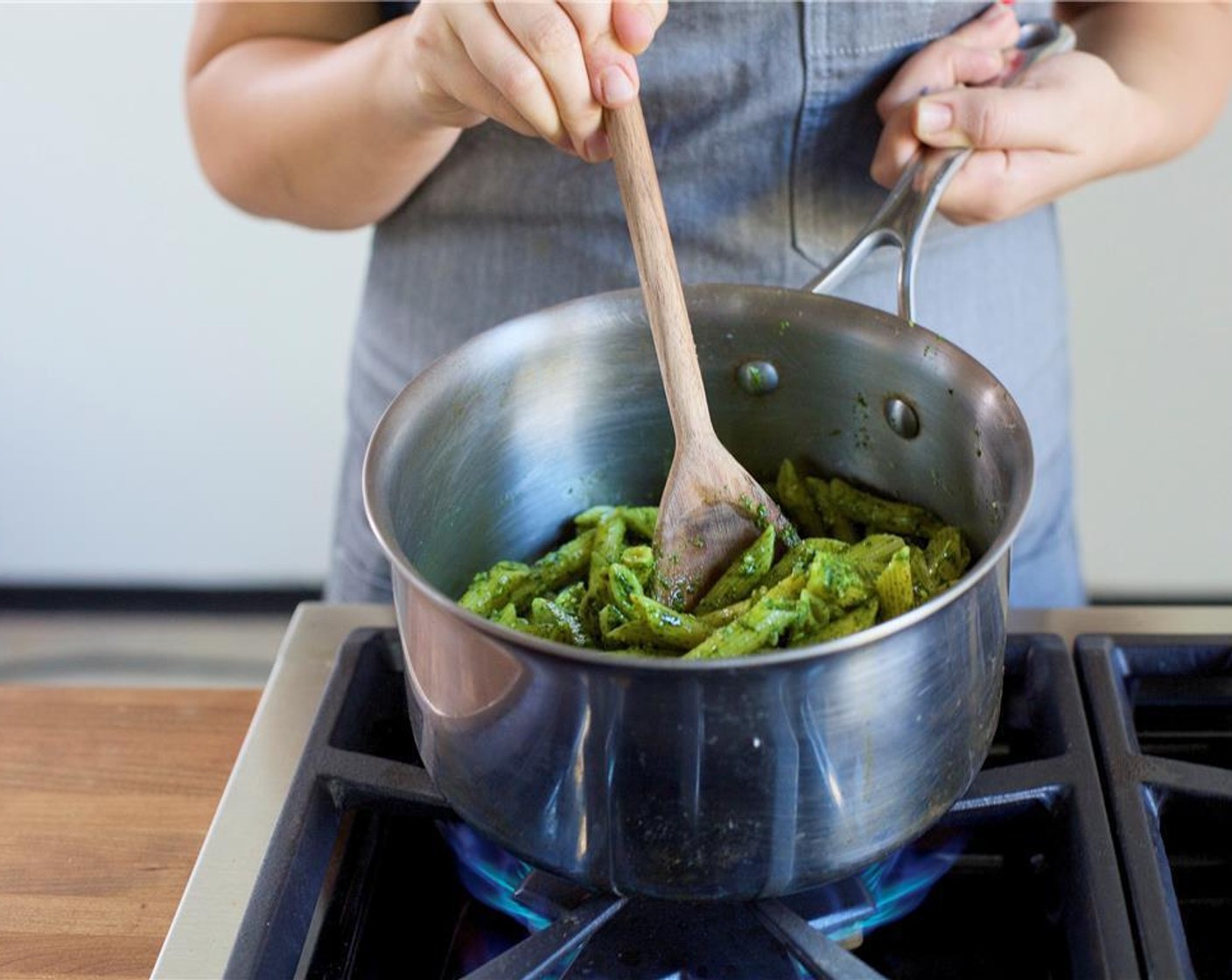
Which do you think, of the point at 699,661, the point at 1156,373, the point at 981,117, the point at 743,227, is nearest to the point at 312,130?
the point at 743,227

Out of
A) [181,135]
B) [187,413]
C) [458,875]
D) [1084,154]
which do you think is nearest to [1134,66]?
[1084,154]

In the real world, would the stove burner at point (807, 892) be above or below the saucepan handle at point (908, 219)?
below

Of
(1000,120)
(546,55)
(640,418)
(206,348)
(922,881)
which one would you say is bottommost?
(206,348)

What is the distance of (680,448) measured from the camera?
2.09 feet

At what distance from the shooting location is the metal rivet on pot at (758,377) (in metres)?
0.69

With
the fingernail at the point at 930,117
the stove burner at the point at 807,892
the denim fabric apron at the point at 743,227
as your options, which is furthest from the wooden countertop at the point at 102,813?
the fingernail at the point at 930,117

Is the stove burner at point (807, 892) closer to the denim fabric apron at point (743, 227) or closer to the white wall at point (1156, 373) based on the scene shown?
the denim fabric apron at point (743, 227)

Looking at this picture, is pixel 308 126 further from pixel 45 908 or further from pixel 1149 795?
pixel 1149 795

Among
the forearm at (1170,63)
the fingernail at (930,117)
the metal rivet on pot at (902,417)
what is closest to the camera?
the metal rivet on pot at (902,417)

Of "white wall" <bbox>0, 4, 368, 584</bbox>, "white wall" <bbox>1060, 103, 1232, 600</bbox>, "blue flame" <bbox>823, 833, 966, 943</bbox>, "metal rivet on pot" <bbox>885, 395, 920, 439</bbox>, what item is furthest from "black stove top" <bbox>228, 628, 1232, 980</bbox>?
"white wall" <bbox>0, 4, 368, 584</bbox>

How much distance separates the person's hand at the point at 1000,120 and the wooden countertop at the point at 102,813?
19.5 inches

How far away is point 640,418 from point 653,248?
5.5 inches

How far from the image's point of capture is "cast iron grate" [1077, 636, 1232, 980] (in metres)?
0.52

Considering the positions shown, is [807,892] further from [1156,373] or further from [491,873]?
[1156,373]
